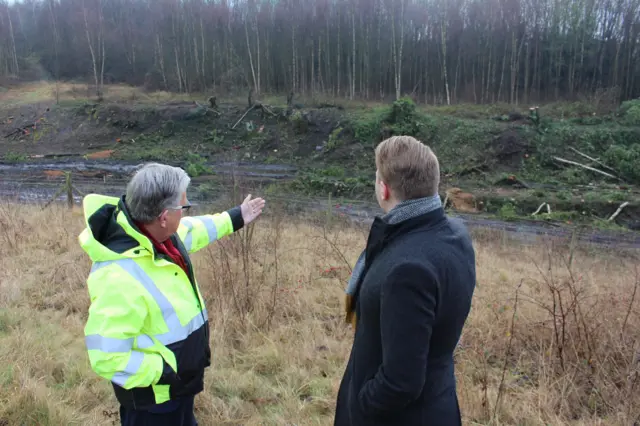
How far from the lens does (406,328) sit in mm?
1373

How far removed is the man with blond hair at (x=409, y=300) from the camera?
4.55ft

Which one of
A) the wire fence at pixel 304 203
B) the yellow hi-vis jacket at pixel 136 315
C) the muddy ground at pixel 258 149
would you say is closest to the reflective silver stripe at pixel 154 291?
the yellow hi-vis jacket at pixel 136 315

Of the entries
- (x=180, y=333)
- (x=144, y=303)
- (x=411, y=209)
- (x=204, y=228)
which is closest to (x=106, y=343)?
(x=144, y=303)

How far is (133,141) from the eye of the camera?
2616 cm

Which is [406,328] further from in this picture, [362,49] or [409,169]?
[362,49]

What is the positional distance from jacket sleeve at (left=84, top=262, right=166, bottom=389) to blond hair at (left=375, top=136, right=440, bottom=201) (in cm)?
110

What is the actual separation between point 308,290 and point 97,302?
11.9 feet

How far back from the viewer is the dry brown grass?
3.02m

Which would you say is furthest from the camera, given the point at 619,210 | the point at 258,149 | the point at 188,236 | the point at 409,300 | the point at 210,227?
the point at 258,149

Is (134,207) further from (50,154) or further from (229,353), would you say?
(50,154)

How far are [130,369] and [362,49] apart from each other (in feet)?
111

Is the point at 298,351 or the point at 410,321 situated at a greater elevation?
the point at 410,321

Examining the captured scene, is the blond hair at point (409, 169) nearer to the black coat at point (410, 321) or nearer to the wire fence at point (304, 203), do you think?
the black coat at point (410, 321)

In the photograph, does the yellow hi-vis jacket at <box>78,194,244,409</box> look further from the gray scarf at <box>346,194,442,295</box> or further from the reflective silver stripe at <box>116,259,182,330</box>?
the gray scarf at <box>346,194,442,295</box>
